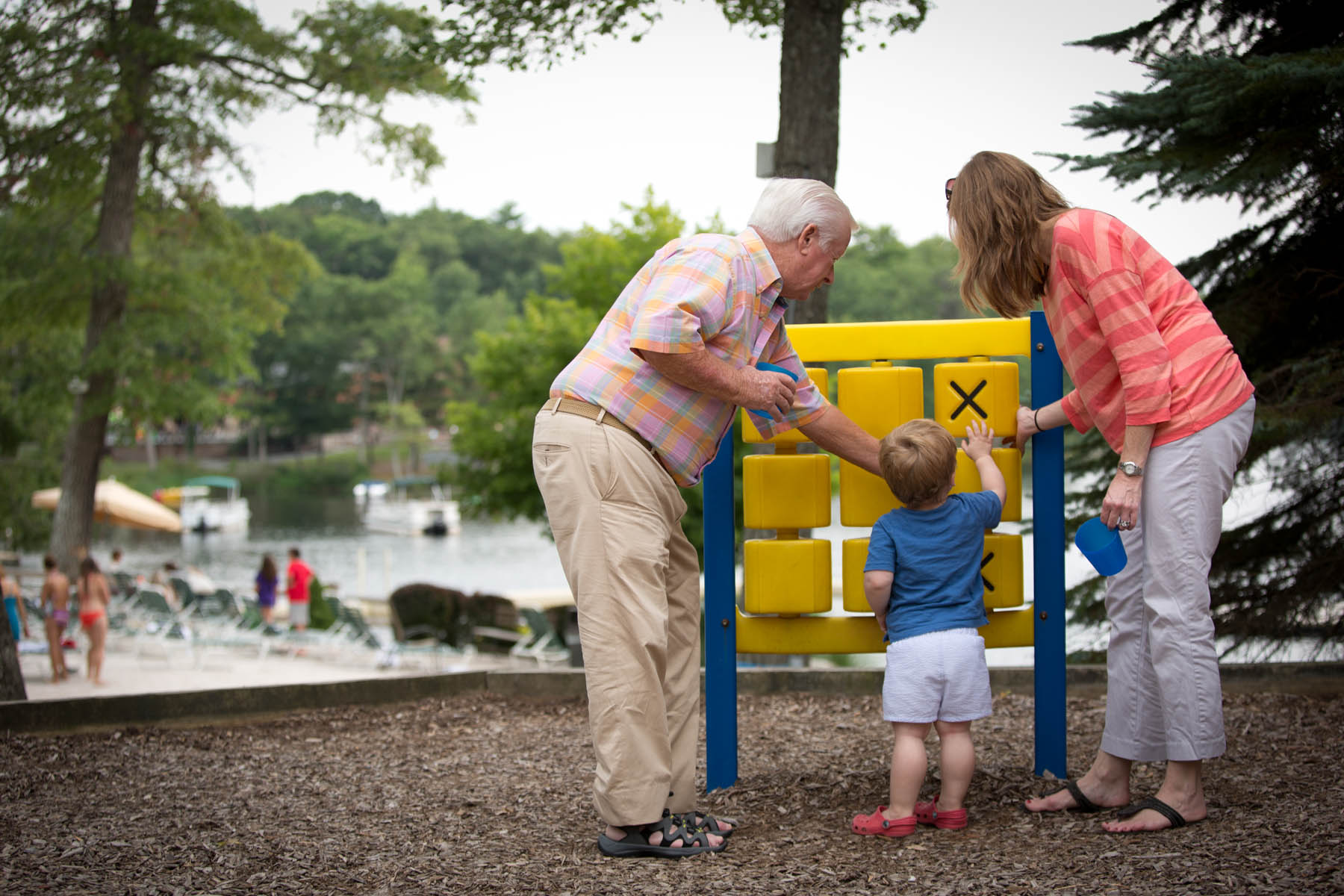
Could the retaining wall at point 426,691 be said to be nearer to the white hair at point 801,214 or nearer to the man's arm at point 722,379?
the man's arm at point 722,379

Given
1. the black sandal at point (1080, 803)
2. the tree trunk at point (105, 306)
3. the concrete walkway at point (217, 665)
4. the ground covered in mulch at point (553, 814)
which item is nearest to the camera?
the ground covered in mulch at point (553, 814)

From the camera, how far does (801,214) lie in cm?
288

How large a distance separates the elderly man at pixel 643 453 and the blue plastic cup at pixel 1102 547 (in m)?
0.82

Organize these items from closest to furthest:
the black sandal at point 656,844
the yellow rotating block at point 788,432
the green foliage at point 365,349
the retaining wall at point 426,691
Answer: the black sandal at point 656,844
the yellow rotating block at point 788,432
the retaining wall at point 426,691
the green foliage at point 365,349

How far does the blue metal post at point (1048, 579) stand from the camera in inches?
140

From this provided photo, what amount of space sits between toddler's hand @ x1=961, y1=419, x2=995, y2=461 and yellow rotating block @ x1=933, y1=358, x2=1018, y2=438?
1.0 inches

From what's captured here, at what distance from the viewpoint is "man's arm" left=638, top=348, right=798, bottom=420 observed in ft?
8.86

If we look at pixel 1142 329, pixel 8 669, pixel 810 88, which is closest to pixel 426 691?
pixel 8 669

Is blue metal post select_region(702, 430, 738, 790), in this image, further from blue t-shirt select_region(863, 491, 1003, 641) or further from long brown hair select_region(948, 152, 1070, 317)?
long brown hair select_region(948, 152, 1070, 317)

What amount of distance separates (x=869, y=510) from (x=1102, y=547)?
2.49ft

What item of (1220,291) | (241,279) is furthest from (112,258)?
(1220,291)

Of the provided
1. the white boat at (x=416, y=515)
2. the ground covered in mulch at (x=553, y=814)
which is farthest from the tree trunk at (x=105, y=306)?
the white boat at (x=416, y=515)

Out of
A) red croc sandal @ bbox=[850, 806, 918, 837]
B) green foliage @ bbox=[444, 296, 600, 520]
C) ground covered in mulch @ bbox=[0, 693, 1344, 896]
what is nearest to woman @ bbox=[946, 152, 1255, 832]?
ground covered in mulch @ bbox=[0, 693, 1344, 896]

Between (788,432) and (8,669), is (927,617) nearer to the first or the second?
(788,432)
